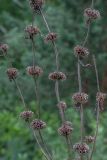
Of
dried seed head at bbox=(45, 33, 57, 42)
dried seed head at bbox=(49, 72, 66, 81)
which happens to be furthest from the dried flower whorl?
dried seed head at bbox=(45, 33, 57, 42)

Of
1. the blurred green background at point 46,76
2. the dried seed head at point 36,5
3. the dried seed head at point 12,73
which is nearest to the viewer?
the dried seed head at point 36,5

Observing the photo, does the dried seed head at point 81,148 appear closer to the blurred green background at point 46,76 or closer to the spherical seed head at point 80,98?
the spherical seed head at point 80,98

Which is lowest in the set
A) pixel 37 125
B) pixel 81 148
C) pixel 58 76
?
pixel 81 148

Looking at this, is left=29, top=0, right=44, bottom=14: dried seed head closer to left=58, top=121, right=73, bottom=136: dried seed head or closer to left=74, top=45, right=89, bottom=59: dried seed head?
left=74, top=45, right=89, bottom=59: dried seed head

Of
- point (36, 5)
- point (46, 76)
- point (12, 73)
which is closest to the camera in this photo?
point (36, 5)

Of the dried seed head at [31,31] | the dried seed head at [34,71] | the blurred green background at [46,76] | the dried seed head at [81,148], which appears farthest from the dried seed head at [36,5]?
the blurred green background at [46,76]

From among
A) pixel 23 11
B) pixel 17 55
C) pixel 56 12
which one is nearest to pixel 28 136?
pixel 17 55

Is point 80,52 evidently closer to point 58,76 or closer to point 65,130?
point 58,76

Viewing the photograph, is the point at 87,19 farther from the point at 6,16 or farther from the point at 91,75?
the point at 6,16

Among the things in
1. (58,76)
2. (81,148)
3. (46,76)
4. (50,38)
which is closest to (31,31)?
(50,38)

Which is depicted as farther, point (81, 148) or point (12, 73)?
point (12, 73)
